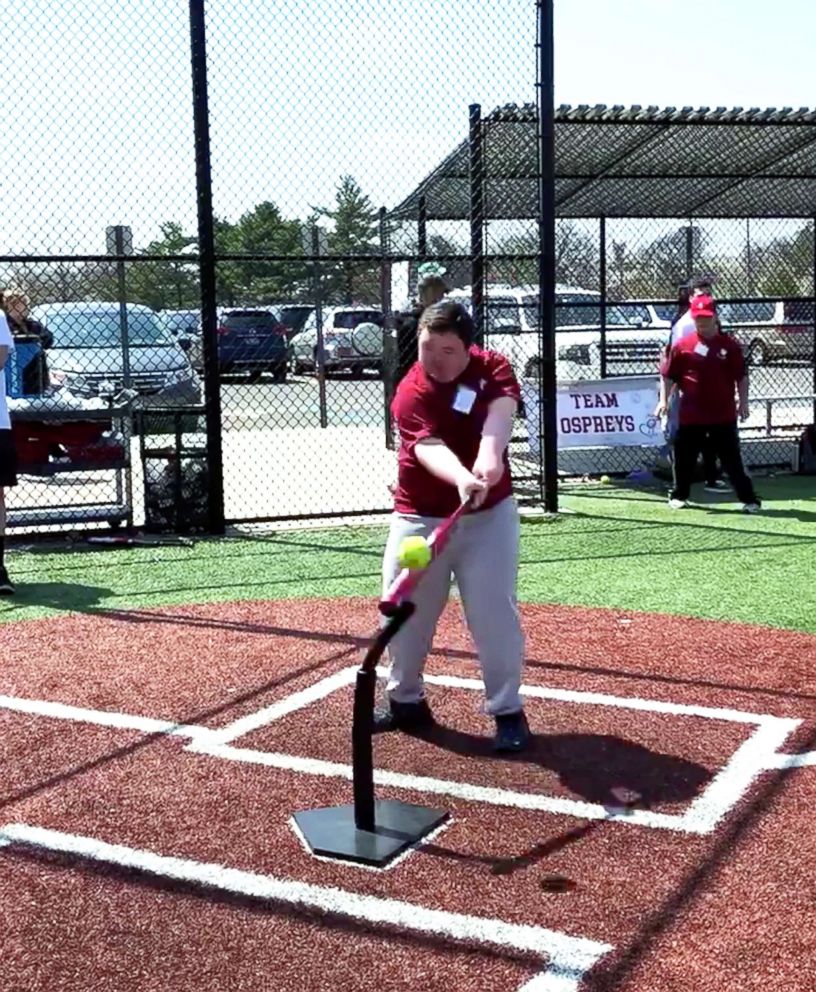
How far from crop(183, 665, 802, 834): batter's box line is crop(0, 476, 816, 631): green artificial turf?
1744 mm

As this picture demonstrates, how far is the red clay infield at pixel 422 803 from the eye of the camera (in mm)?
Result: 3379

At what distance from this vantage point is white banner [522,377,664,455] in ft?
41.5

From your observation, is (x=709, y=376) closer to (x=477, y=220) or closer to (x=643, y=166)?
(x=477, y=220)

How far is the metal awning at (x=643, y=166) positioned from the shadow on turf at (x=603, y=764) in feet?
22.0

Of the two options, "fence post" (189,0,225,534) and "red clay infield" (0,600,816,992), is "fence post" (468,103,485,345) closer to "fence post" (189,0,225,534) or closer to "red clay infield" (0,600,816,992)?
"fence post" (189,0,225,534)

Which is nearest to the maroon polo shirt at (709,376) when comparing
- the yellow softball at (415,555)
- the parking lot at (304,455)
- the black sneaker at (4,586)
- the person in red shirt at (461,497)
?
the parking lot at (304,455)

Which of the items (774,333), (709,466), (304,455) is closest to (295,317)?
(304,455)

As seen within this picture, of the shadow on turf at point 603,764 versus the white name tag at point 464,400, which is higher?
the white name tag at point 464,400

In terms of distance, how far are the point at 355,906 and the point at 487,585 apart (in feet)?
5.06

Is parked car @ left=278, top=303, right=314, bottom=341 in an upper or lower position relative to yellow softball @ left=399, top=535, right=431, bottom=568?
upper

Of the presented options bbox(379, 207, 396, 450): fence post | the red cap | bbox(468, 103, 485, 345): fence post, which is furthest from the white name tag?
bbox(379, 207, 396, 450): fence post

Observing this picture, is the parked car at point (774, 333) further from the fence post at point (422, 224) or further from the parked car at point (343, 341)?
the fence post at point (422, 224)

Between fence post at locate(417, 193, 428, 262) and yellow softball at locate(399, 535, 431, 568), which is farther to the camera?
fence post at locate(417, 193, 428, 262)

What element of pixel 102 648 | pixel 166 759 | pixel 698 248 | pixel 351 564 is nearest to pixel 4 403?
pixel 102 648
